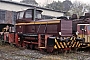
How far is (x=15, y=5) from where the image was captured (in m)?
25.4

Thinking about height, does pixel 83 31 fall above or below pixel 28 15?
below

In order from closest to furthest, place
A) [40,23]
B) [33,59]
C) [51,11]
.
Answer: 1. [33,59]
2. [40,23]
3. [51,11]

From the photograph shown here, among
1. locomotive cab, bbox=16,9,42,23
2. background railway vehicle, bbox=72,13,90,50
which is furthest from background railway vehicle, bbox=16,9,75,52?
background railway vehicle, bbox=72,13,90,50

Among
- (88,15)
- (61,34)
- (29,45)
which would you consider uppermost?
(88,15)

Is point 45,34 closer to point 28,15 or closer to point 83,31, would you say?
point 28,15

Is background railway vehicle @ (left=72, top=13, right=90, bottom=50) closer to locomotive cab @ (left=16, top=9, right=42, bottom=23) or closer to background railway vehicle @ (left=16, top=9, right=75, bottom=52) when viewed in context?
background railway vehicle @ (left=16, top=9, right=75, bottom=52)

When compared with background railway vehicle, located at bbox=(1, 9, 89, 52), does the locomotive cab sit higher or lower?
higher

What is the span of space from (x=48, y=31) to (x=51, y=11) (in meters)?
19.9

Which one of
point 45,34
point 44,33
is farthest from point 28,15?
point 45,34

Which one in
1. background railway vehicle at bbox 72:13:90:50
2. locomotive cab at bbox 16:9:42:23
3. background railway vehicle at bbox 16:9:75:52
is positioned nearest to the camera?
background railway vehicle at bbox 16:9:75:52

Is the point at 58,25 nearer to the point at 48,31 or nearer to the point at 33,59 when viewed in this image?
the point at 48,31

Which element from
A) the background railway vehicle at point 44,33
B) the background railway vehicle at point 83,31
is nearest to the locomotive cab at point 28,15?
the background railway vehicle at point 44,33

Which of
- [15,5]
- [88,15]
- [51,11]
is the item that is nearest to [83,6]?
[51,11]

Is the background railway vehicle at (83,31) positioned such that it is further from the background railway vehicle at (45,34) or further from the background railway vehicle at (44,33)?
the background railway vehicle at (44,33)
